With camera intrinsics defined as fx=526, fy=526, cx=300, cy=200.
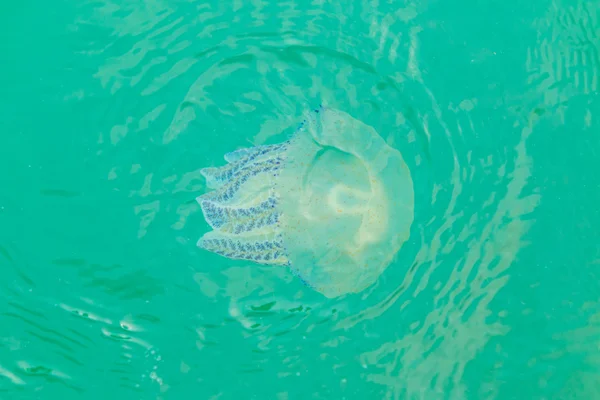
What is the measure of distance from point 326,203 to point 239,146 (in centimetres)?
120

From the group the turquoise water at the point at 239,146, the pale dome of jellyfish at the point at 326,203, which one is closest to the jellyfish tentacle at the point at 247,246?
the pale dome of jellyfish at the point at 326,203

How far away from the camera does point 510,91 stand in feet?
17.2

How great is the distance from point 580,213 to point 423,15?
2611mm

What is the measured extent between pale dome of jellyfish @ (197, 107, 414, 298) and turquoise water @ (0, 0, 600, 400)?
A: 408mm

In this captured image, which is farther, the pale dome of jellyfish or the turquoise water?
the turquoise water

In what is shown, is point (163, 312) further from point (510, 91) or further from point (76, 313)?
point (510, 91)

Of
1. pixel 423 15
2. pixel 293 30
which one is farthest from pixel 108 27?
pixel 423 15

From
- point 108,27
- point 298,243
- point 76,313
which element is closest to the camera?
point 298,243

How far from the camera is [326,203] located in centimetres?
462

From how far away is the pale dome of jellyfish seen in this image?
4.63 m

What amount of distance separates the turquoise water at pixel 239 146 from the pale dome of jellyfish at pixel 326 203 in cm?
41

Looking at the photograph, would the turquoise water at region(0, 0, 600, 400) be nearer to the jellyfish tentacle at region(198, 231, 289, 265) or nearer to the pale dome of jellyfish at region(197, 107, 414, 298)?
the jellyfish tentacle at region(198, 231, 289, 265)

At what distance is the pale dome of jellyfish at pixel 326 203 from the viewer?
4633 mm

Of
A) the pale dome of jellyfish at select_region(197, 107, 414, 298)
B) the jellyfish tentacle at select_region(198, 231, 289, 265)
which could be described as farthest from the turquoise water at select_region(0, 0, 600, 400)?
the pale dome of jellyfish at select_region(197, 107, 414, 298)
